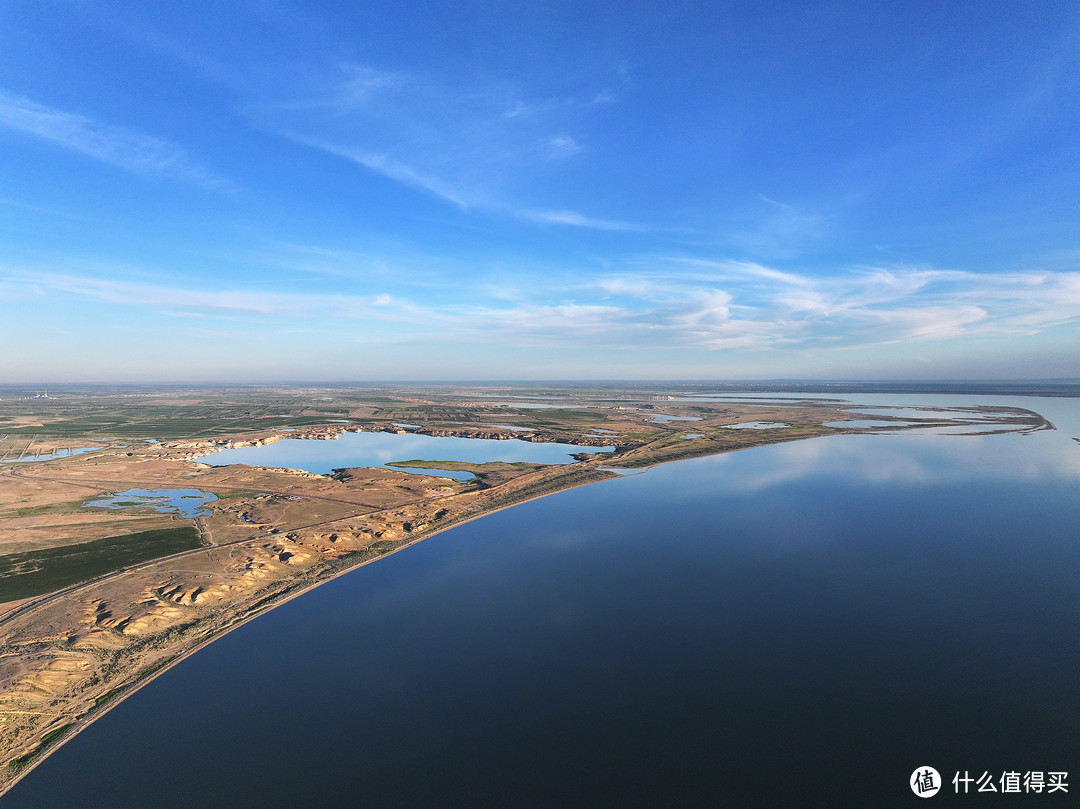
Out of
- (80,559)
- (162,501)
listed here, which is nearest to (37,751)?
(80,559)

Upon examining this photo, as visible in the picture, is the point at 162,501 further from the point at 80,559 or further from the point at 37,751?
the point at 37,751

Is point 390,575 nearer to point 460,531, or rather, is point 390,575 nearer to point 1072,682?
point 460,531

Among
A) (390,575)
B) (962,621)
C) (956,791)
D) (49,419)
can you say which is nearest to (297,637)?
(390,575)

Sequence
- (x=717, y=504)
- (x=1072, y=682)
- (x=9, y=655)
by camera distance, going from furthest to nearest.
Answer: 1. (x=717, y=504)
2. (x=9, y=655)
3. (x=1072, y=682)

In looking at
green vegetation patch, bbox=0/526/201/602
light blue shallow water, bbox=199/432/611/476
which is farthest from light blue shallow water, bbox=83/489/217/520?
light blue shallow water, bbox=199/432/611/476

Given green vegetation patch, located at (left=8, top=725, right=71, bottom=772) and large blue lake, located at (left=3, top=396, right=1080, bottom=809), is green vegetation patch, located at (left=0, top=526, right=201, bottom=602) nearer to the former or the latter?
green vegetation patch, located at (left=8, top=725, right=71, bottom=772)

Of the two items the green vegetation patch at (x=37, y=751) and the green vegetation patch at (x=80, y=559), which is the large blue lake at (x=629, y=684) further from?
the green vegetation patch at (x=80, y=559)

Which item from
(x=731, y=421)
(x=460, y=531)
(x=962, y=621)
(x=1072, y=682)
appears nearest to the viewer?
(x=1072, y=682)
